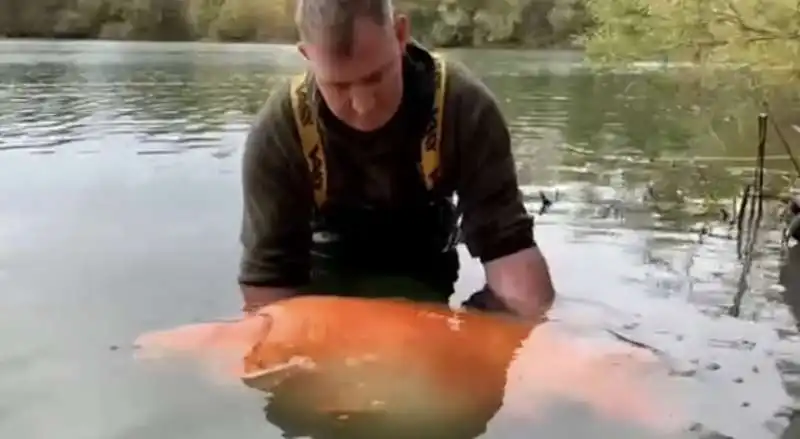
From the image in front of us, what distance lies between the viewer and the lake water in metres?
3.05

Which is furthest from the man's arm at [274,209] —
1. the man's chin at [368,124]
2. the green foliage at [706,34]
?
the green foliage at [706,34]

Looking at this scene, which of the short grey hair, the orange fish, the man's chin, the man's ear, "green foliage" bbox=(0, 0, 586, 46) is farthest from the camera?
"green foliage" bbox=(0, 0, 586, 46)

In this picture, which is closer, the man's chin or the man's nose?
the man's nose

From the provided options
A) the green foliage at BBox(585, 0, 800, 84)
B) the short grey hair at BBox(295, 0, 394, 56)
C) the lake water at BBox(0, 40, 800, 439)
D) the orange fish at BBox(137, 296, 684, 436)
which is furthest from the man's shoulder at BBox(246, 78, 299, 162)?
the green foliage at BBox(585, 0, 800, 84)

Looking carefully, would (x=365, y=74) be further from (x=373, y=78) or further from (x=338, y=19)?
(x=338, y=19)

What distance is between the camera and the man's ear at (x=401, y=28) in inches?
129

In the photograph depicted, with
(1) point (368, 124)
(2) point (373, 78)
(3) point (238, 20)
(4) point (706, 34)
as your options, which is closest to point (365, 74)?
(2) point (373, 78)

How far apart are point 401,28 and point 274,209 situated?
0.76 metres

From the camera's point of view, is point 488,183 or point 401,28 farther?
point 488,183

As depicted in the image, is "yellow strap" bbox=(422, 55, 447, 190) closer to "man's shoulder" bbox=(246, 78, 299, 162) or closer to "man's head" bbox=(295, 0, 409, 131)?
"man's head" bbox=(295, 0, 409, 131)

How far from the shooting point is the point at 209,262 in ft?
17.0

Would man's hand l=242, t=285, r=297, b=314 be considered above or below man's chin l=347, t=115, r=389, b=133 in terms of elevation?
below

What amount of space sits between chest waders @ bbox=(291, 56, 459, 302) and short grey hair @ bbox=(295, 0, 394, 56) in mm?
406

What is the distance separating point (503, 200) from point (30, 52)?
3181 cm
